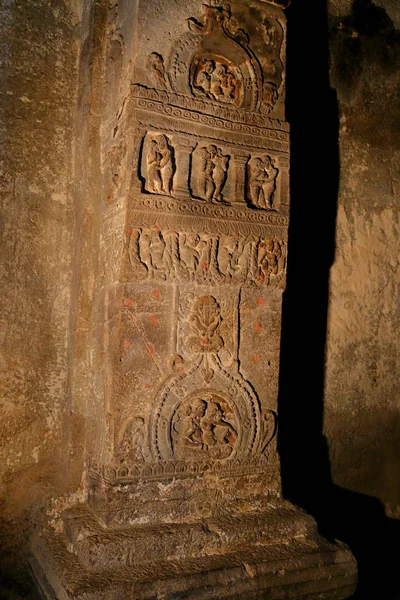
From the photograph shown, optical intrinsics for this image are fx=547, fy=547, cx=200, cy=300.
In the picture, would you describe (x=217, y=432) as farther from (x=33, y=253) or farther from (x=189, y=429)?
(x=33, y=253)

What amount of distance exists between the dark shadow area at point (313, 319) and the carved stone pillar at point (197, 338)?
0.75 meters

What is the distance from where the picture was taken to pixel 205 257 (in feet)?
8.11

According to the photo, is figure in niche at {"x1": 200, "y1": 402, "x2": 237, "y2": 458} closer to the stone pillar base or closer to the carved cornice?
the stone pillar base

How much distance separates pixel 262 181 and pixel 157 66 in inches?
27.7

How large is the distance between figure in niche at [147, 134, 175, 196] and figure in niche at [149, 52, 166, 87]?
0.83ft

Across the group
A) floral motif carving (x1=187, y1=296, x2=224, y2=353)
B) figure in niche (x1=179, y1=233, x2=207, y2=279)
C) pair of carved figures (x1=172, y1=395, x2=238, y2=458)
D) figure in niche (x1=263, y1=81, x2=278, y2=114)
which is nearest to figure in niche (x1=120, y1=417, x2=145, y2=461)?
pair of carved figures (x1=172, y1=395, x2=238, y2=458)

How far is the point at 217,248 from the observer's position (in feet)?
8.21

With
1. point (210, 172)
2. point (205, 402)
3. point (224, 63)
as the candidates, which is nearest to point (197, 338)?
point (205, 402)

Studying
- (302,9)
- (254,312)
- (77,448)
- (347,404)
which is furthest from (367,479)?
(302,9)

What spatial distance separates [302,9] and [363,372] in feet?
7.93

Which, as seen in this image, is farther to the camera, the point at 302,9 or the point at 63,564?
the point at 302,9

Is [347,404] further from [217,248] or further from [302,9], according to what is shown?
[302,9]

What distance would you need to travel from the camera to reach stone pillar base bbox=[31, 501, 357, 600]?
206 centimetres

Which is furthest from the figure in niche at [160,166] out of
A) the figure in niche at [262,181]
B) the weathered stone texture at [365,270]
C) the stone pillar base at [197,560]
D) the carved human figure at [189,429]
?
the weathered stone texture at [365,270]
